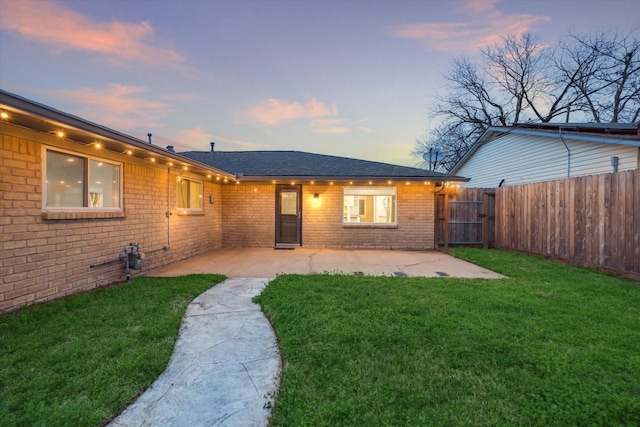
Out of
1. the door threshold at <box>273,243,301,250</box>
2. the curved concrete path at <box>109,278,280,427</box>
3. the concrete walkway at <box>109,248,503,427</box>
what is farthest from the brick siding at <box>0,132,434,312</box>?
the curved concrete path at <box>109,278,280,427</box>

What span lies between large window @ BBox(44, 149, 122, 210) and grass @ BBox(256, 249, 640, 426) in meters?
3.25

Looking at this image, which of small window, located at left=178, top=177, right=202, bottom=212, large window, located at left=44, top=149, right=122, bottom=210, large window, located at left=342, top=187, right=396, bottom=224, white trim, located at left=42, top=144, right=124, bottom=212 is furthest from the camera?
large window, located at left=342, top=187, right=396, bottom=224

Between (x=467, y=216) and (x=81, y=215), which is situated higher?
(x=81, y=215)

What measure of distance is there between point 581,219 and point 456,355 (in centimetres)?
615

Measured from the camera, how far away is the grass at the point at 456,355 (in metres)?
1.80

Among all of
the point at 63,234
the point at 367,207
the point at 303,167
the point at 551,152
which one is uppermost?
the point at 551,152

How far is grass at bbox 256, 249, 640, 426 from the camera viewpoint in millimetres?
1800

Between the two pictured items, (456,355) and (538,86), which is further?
(538,86)

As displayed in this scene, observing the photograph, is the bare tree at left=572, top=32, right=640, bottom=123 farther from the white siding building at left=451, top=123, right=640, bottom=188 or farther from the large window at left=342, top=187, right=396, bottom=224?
the large window at left=342, top=187, right=396, bottom=224

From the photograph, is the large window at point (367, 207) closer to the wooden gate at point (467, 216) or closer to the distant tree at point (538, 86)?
the wooden gate at point (467, 216)

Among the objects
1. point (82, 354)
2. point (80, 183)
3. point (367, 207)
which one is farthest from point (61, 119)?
point (367, 207)

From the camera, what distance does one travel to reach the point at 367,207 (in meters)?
9.64

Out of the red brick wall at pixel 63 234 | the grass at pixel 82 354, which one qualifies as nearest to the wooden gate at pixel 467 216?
the red brick wall at pixel 63 234

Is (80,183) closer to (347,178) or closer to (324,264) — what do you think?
(324,264)
